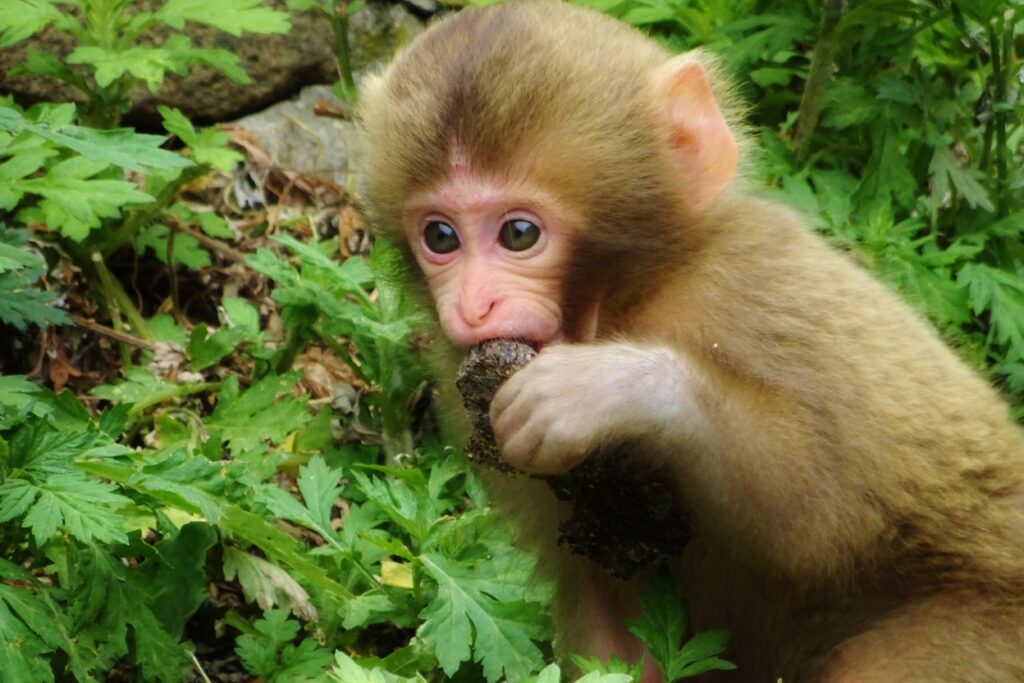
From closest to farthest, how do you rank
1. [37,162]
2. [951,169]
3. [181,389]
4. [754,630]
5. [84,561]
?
1. [84,561]
2. [754,630]
3. [37,162]
4. [181,389]
5. [951,169]

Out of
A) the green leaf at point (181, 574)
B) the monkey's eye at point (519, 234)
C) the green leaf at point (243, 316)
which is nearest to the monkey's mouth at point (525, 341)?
the monkey's eye at point (519, 234)

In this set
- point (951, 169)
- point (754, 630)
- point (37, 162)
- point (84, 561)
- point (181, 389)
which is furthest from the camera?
point (951, 169)

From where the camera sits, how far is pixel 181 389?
238 inches

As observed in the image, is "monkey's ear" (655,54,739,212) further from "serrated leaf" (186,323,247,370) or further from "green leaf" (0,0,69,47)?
"green leaf" (0,0,69,47)

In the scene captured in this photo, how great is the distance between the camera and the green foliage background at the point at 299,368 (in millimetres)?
4332

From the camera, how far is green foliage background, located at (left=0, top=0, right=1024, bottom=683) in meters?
4.33

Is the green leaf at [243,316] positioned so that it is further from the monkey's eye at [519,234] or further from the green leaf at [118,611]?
the monkey's eye at [519,234]

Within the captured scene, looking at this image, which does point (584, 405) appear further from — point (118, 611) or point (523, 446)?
point (118, 611)

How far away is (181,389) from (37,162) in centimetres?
127

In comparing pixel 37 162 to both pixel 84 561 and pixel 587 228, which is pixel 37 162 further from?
pixel 587 228

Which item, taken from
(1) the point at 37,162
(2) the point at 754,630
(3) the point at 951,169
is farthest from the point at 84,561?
(3) the point at 951,169

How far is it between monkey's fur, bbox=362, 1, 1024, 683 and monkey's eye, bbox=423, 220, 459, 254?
0.45 ft

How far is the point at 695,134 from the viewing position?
4.71 metres

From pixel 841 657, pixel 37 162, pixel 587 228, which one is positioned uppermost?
pixel 587 228
